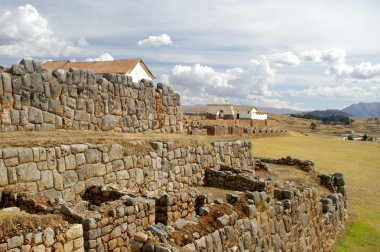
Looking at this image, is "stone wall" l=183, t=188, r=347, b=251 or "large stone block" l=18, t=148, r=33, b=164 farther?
"large stone block" l=18, t=148, r=33, b=164

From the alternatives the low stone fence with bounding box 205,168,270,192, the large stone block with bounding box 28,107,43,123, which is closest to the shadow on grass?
the low stone fence with bounding box 205,168,270,192

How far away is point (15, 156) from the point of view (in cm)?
960

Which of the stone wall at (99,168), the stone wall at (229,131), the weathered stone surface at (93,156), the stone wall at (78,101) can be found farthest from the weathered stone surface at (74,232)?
the stone wall at (229,131)

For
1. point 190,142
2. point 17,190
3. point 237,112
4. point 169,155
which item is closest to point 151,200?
point 17,190

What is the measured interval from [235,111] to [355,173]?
66.2 metres

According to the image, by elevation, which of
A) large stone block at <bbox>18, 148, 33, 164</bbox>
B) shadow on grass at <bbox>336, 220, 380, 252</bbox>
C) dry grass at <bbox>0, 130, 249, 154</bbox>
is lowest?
shadow on grass at <bbox>336, 220, 380, 252</bbox>

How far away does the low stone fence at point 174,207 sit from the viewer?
10.3 meters

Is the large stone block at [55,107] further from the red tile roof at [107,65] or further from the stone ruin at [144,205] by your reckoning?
the red tile roof at [107,65]

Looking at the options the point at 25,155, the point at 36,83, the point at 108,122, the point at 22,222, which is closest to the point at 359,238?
the point at 108,122

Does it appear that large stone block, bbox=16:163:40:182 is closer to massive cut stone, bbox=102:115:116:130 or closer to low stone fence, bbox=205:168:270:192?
massive cut stone, bbox=102:115:116:130

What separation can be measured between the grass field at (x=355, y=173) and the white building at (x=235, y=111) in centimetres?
3380

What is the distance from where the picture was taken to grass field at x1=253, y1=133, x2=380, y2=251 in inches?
679

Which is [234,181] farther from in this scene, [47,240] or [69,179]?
[47,240]

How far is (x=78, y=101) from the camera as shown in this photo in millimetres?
13836
